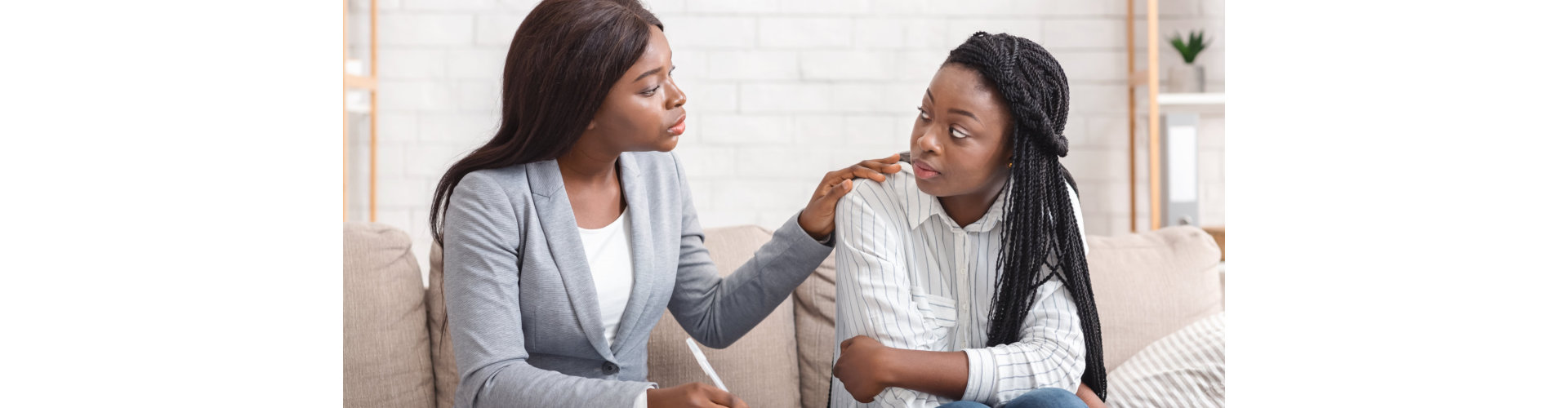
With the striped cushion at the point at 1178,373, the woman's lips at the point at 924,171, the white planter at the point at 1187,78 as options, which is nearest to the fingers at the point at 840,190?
the woman's lips at the point at 924,171

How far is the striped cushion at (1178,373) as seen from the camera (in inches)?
62.1

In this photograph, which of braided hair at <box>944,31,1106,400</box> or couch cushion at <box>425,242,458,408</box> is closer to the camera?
braided hair at <box>944,31,1106,400</box>

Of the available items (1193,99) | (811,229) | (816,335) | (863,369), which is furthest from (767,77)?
(863,369)

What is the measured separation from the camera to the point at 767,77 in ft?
7.87

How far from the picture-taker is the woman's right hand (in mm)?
946

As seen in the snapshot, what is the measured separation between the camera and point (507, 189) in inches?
44.3

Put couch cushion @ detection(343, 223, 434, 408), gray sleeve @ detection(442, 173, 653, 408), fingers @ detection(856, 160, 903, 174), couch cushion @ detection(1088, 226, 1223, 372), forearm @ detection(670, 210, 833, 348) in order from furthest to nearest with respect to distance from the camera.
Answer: couch cushion @ detection(1088, 226, 1223, 372)
couch cushion @ detection(343, 223, 434, 408)
forearm @ detection(670, 210, 833, 348)
fingers @ detection(856, 160, 903, 174)
gray sleeve @ detection(442, 173, 653, 408)

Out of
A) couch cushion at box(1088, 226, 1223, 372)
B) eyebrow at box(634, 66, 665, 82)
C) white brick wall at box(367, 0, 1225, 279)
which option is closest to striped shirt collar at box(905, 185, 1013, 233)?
eyebrow at box(634, 66, 665, 82)

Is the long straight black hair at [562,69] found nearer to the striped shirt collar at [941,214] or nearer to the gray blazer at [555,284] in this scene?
the gray blazer at [555,284]

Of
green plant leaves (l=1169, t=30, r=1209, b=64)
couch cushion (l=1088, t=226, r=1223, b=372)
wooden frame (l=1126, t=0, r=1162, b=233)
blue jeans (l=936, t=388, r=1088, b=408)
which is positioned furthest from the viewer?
green plant leaves (l=1169, t=30, r=1209, b=64)

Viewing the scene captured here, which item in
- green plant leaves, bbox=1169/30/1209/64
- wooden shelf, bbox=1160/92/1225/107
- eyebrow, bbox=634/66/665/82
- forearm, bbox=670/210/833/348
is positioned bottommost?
forearm, bbox=670/210/833/348

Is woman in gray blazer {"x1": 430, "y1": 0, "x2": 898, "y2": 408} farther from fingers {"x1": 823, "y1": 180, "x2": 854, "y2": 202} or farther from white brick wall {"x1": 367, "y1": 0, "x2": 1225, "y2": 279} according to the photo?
white brick wall {"x1": 367, "y1": 0, "x2": 1225, "y2": 279}
